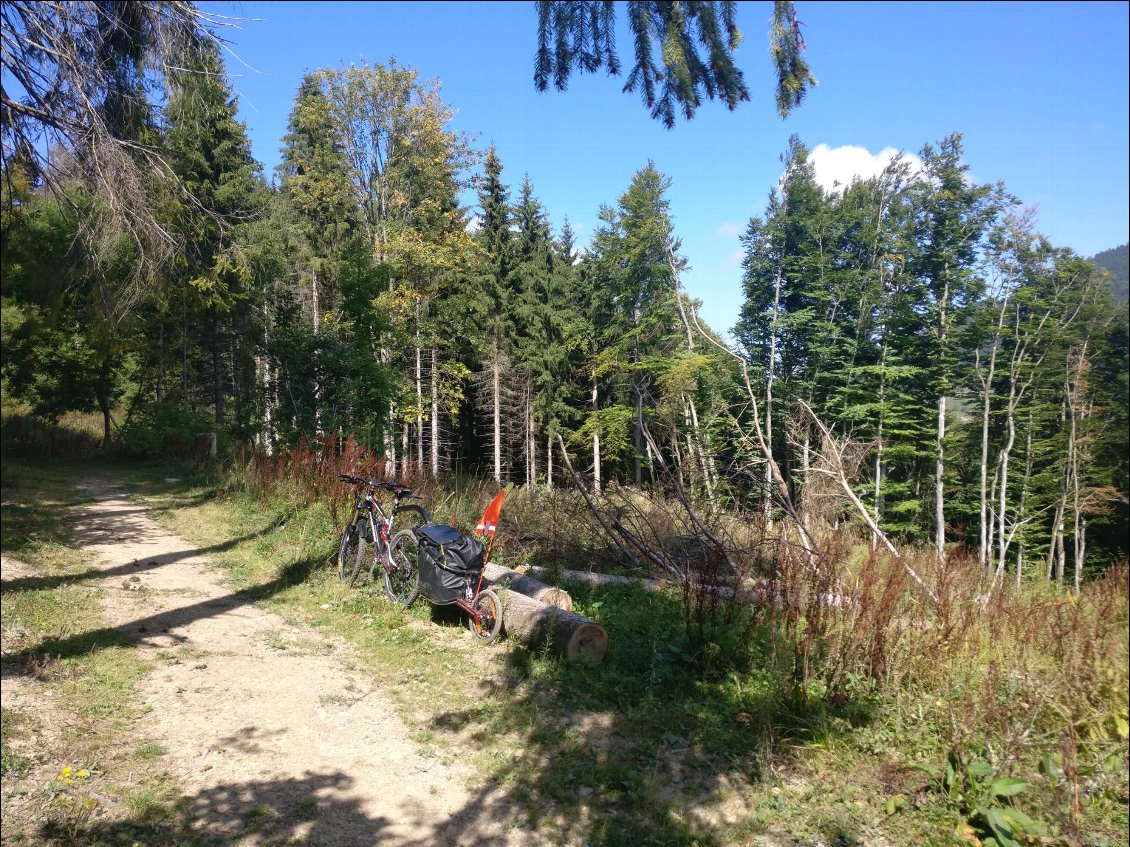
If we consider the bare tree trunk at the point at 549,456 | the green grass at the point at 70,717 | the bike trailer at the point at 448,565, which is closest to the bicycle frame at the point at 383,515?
the bike trailer at the point at 448,565

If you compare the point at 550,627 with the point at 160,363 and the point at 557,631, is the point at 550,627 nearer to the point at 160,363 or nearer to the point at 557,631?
the point at 557,631

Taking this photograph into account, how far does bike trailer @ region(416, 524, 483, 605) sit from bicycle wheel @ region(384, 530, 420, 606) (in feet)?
1.83

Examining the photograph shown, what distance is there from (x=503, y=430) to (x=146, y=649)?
28.0 metres

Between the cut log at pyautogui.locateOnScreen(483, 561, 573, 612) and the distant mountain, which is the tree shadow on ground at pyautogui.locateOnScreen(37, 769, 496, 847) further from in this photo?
the distant mountain

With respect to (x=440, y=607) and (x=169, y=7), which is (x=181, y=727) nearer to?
(x=440, y=607)

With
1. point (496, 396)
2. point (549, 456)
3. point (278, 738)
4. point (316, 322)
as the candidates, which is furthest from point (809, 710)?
point (549, 456)

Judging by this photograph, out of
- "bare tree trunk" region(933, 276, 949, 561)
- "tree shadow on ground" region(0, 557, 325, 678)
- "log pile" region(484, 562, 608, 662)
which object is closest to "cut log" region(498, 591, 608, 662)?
"log pile" region(484, 562, 608, 662)

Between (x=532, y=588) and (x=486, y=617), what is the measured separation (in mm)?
763

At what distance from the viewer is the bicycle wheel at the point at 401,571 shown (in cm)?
678

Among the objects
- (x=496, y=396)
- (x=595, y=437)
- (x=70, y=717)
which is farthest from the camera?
(x=595, y=437)

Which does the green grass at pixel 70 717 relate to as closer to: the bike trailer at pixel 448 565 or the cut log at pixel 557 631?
the bike trailer at pixel 448 565

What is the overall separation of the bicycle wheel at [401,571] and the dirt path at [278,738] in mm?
900

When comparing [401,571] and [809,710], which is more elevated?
[401,571]

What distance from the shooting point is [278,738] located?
4.20 metres
